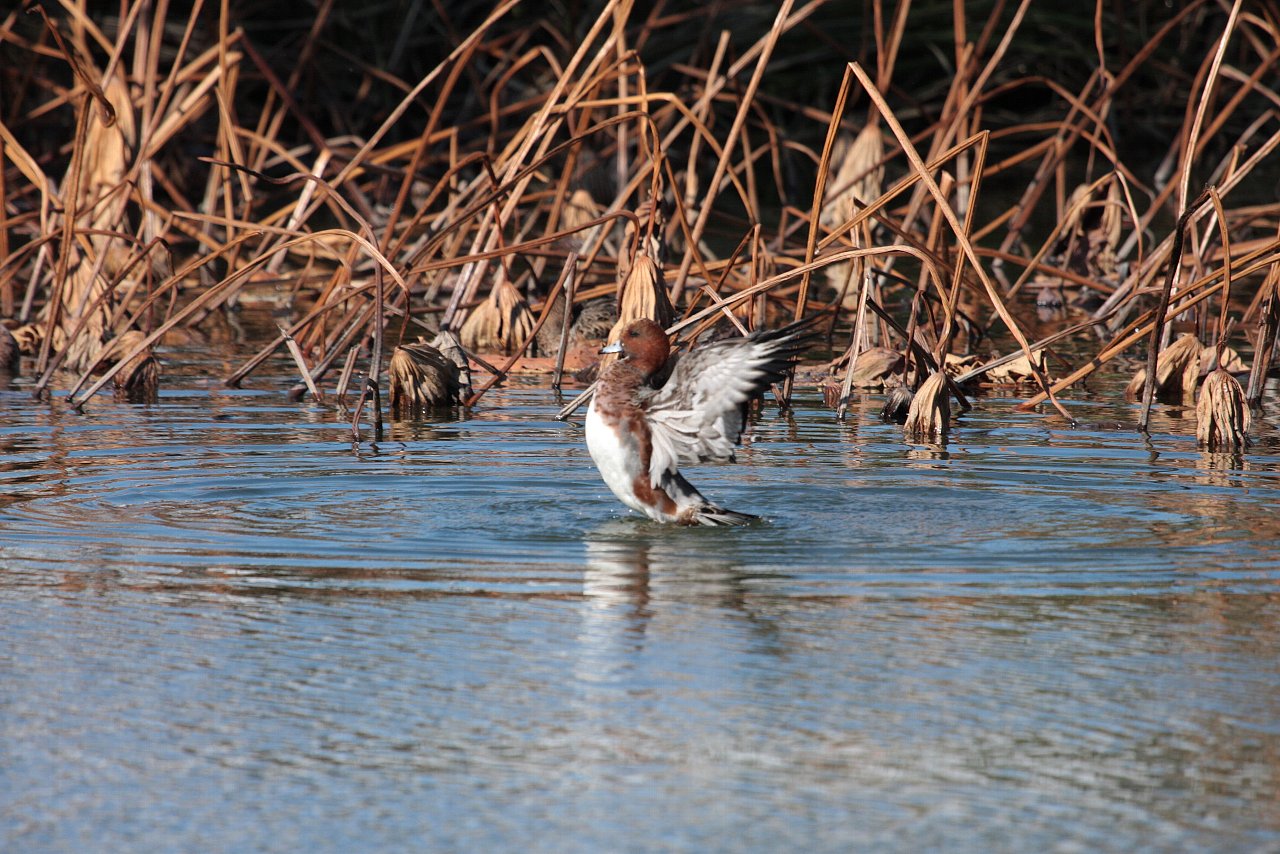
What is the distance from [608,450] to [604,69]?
10.7ft

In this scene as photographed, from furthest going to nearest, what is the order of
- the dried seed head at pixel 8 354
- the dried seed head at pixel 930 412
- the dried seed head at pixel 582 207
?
the dried seed head at pixel 582 207
the dried seed head at pixel 8 354
the dried seed head at pixel 930 412

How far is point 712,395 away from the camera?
5195mm

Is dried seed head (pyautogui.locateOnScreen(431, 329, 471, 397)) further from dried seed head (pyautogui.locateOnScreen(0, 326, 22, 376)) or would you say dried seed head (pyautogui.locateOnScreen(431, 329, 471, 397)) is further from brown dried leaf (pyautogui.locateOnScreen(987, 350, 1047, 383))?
brown dried leaf (pyautogui.locateOnScreen(987, 350, 1047, 383))

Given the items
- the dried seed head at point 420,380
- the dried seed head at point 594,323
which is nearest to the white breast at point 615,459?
the dried seed head at point 420,380

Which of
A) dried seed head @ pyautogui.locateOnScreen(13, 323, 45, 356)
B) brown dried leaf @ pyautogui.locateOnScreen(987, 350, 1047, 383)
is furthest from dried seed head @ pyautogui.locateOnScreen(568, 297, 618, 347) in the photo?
dried seed head @ pyautogui.locateOnScreen(13, 323, 45, 356)

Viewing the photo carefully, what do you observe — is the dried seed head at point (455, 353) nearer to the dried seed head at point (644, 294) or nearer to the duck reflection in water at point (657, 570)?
the dried seed head at point (644, 294)

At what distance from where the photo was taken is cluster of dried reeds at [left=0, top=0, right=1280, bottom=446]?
7117 millimetres

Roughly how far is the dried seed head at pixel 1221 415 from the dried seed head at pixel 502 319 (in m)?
3.49

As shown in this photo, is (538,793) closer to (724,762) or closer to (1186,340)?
(724,762)

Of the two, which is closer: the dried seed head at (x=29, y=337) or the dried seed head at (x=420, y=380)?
the dried seed head at (x=420, y=380)

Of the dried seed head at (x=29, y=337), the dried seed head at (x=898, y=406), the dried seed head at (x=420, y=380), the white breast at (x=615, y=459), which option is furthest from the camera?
the dried seed head at (x=29, y=337)

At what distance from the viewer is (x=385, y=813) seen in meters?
2.86

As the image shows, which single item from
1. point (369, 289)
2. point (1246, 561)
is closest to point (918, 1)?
point (369, 289)

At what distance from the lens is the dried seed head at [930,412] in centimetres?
650
